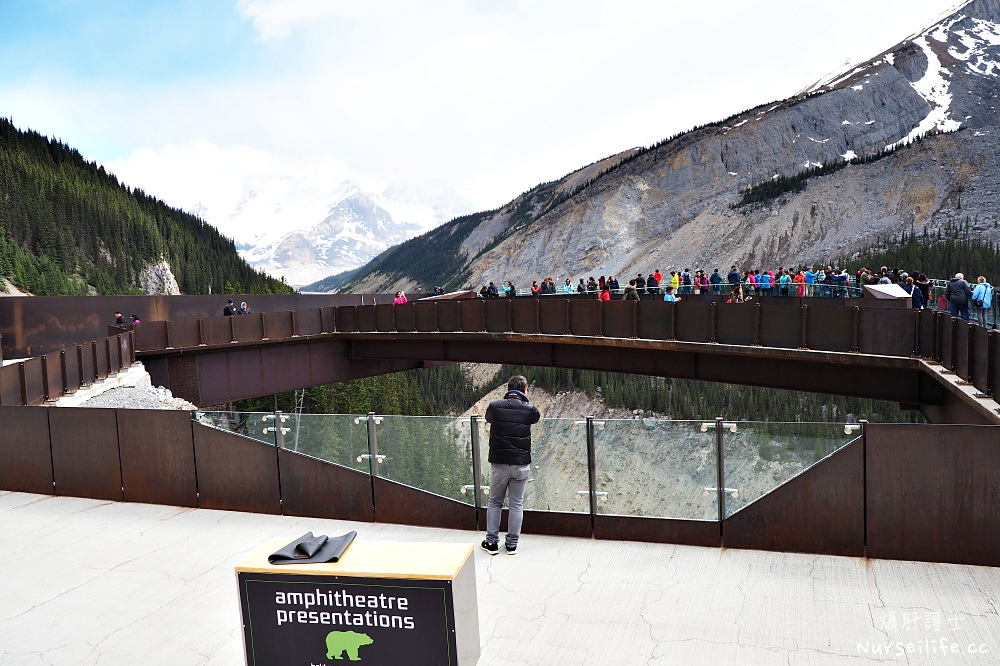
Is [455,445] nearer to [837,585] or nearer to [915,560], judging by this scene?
[837,585]

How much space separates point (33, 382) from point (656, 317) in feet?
59.3

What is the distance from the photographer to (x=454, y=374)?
9194 centimetres

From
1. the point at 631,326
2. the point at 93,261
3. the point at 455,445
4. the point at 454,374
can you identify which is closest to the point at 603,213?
the point at 454,374

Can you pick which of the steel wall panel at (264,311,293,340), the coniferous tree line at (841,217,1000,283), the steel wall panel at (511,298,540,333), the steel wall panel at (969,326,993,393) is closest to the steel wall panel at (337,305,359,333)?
the steel wall panel at (264,311,293,340)

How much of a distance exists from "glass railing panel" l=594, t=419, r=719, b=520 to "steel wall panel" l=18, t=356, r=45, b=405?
15.8m

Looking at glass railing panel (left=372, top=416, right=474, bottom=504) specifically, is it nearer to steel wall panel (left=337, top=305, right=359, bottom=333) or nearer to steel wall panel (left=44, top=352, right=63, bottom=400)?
steel wall panel (left=44, top=352, right=63, bottom=400)

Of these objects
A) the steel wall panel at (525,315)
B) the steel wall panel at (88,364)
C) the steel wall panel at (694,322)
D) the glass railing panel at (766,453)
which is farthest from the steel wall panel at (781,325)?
the steel wall panel at (88,364)

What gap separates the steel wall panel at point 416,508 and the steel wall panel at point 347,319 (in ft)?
80.5

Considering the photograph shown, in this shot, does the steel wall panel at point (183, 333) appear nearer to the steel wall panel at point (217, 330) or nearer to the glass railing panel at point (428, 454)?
the steel wall panel at point (217, 330)

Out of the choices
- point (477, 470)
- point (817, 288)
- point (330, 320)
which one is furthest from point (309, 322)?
point (477, 470)

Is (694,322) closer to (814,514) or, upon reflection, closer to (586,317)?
(586,317)

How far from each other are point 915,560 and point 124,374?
23.8 m

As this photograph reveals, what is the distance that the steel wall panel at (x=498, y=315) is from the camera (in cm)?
2964

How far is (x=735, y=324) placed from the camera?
73.8 feet
